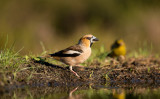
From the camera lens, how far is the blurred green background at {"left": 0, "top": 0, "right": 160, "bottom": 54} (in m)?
13.5

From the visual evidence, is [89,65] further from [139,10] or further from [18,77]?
[139,10]

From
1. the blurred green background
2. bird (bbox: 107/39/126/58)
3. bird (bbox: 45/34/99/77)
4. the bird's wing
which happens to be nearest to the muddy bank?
bird (bbox: 45/34/99/77)

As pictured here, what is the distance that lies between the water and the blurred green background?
643cm

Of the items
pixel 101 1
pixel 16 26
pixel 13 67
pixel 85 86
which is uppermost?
pixel 101 1

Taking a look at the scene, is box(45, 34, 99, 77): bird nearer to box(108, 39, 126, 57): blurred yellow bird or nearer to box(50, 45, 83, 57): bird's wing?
box(50, 45, 83, 57): bird's wing

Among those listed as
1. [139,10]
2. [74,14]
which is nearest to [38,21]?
[74,14]

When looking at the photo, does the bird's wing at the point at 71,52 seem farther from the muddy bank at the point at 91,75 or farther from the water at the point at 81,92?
the water at the point at 81,92

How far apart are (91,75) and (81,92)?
1281 millimetres

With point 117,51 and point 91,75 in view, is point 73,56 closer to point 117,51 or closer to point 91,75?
point 91,75

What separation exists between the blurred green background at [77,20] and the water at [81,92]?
6.43 meters

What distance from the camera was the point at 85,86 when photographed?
22.1 ft

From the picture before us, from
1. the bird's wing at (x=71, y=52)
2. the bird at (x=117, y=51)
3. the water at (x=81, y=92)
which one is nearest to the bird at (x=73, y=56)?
the bird's wing at (x=71, y=52)

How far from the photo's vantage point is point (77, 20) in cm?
1557

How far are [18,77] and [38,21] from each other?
8.63m
